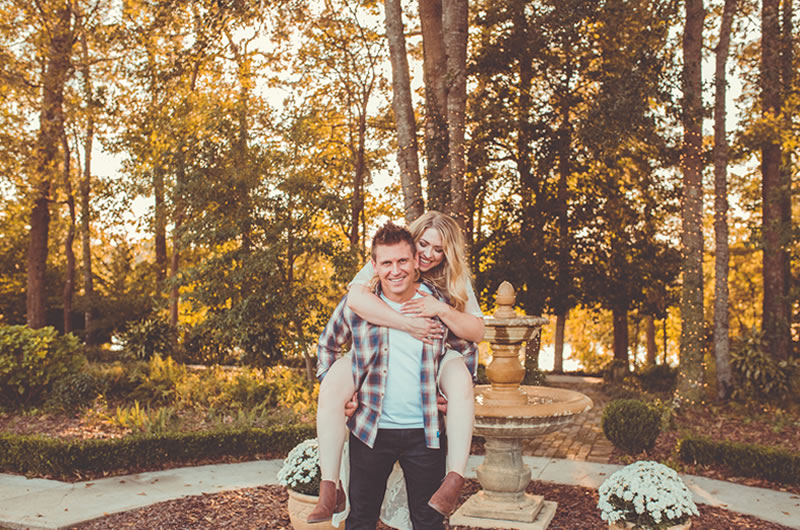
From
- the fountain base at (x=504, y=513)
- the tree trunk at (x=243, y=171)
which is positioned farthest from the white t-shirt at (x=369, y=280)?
the tree trunk at (x=243, y=171)

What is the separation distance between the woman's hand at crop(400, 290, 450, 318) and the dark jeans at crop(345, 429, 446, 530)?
1.84 ft

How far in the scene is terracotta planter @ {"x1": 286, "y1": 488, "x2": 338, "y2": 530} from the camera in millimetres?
5078

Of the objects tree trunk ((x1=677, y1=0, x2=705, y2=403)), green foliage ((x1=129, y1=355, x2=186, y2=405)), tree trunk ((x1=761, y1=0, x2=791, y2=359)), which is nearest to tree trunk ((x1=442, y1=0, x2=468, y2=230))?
tree trunk ((x1=677, y1=0, x2=705, y2=403))

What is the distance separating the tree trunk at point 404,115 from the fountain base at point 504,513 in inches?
160

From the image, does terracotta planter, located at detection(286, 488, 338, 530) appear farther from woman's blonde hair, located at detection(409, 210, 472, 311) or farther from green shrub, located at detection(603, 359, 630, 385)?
green shrub, located at detection(603, 359, 630, 385)

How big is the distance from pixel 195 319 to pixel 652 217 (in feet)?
42.7

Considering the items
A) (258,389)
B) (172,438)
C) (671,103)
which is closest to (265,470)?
(172,438)

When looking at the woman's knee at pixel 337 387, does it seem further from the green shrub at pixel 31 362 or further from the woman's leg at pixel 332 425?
the green shrub at pixel 31 362

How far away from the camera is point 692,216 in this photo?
39.1ft

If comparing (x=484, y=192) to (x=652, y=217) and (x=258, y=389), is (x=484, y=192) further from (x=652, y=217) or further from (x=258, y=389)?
(x=258, y=389)

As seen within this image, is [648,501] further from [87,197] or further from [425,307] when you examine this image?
[87,197]

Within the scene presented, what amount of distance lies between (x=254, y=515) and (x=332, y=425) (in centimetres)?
317

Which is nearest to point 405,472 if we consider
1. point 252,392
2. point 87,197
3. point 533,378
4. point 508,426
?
point 508,426

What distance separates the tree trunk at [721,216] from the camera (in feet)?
39.6
